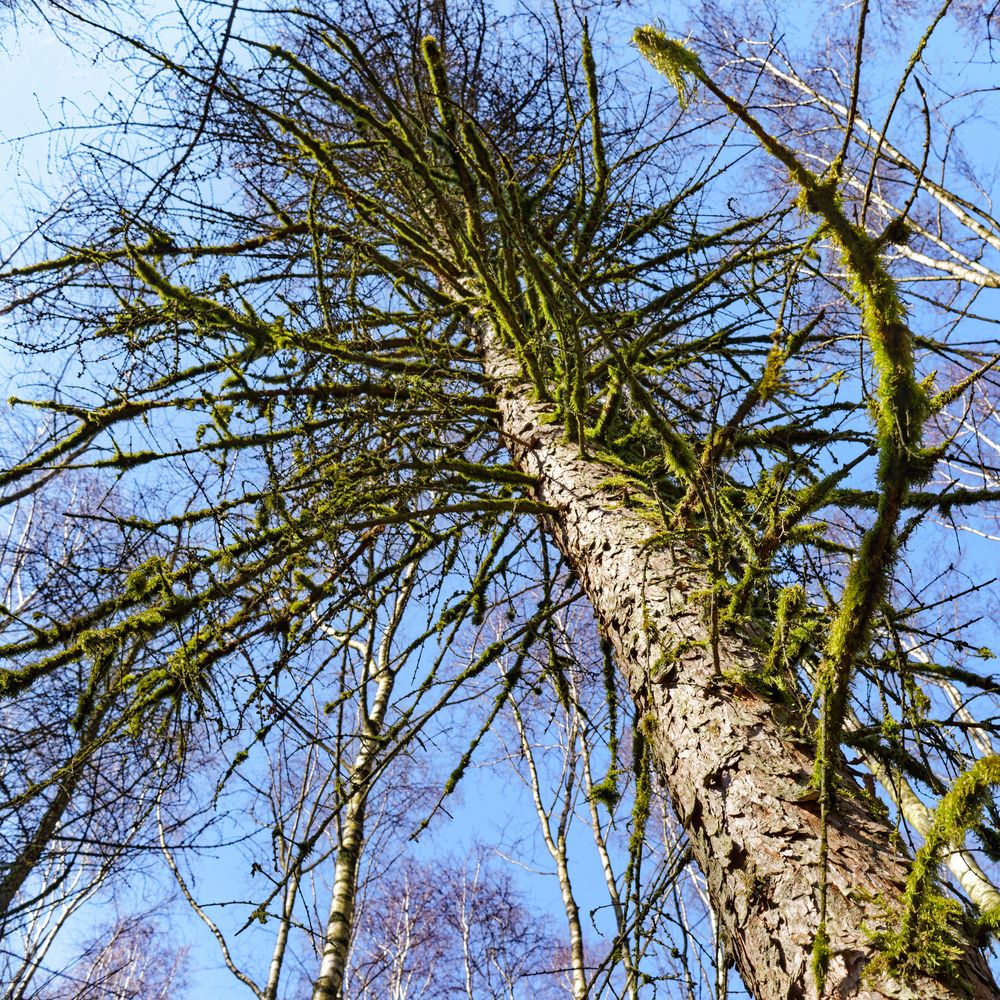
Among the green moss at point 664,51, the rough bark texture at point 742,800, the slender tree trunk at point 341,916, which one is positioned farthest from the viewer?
the slender tree trunk at point 341,916

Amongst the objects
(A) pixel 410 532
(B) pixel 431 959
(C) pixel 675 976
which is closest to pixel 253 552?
(A) pixel 410 532

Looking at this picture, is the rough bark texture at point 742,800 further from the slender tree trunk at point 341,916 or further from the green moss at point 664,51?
the slender tree trunk at point 341,916

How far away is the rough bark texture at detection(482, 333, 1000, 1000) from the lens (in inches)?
44.0

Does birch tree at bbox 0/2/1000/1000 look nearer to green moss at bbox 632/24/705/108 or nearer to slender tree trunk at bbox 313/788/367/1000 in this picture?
green moss at bbox 632/24/705/108

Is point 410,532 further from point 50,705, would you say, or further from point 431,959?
point 431,959

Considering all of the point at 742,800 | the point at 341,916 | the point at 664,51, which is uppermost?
the point at 664,51

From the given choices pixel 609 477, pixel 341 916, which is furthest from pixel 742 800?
pixel 341 916

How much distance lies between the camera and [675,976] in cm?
182

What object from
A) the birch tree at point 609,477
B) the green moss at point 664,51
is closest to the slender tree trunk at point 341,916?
the birch tree at point 609,477

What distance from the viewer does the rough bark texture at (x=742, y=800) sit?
112cm

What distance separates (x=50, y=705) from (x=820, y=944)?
2.84 m

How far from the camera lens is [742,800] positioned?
4.49 feet

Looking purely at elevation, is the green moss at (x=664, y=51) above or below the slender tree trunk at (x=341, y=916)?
above

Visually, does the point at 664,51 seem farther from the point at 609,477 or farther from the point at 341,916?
the point at 341,916
